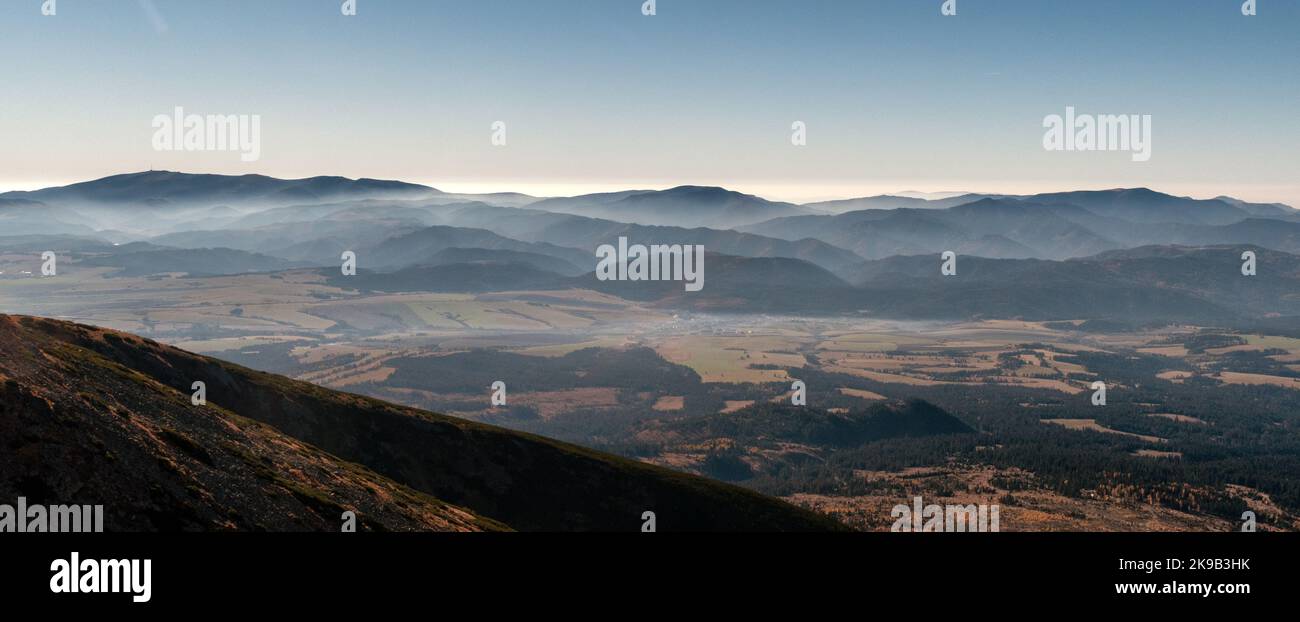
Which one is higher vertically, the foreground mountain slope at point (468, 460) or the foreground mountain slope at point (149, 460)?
the foreground mountain slope at point (149, 460)

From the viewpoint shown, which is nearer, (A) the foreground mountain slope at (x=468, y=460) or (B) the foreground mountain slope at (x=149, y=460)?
(B) the foreground mountain slope at (x=149, y=460)

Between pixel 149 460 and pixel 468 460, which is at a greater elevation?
pixel 149 460

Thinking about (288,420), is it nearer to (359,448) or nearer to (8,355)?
(359,448)

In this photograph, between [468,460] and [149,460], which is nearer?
[149,460]

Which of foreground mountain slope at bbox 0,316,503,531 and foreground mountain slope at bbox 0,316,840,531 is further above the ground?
foreground mountain slope at bbox 0,316,503,531

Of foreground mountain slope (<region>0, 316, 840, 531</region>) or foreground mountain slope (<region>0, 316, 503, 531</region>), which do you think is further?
foreground mountain slope (<region>0, 316, 840, 531</region>)
